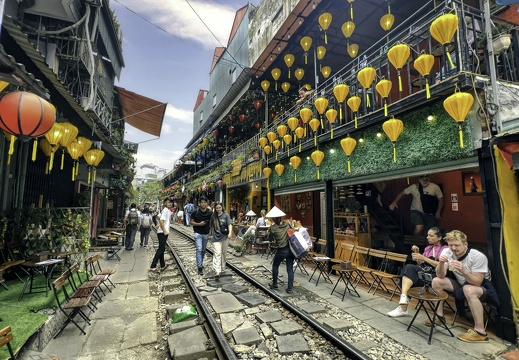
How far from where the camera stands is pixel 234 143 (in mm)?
21328

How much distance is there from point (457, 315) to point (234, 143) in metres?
18.3

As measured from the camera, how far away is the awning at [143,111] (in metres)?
13.3

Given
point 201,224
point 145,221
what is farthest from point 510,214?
point 145,221

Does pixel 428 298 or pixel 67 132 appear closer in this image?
pixel 428 298

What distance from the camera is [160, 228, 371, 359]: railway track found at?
378 centimetres

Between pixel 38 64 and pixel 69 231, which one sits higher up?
pixel 38 64

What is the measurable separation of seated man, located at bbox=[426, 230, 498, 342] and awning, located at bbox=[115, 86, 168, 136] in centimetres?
1262

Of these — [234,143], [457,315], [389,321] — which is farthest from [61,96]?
[234,143]

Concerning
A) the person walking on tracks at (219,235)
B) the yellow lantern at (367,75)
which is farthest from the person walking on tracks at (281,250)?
the yellow lantern at (367,75)

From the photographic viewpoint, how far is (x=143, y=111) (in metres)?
13.6

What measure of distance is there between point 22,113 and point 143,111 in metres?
10.6

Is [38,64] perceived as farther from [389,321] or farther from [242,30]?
[242,30]

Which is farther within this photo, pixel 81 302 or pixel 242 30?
pixel 242 30

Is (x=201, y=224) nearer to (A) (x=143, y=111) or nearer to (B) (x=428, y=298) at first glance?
(B) (x=428, y=298)
